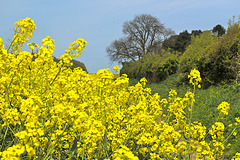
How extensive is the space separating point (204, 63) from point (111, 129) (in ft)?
30.9

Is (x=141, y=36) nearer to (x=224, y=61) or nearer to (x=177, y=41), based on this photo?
(x=177, y=41)

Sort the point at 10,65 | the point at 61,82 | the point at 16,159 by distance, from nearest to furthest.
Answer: the point at 16,159 < the point at 61,82 < the point at 10,65

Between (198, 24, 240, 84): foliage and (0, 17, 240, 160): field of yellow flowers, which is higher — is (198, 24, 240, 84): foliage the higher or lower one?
the higher one

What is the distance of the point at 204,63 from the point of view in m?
12.1

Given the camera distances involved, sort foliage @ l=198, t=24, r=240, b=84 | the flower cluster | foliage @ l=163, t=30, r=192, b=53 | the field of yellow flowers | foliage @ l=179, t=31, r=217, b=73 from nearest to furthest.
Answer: the field of yellow flowers
the flower cluster
foliage @ l=198, t=24, r=240, b=84
foliage @ l=179, t=31, r=217, b=73
foliage @ l=163, t=30, r=192, b=53

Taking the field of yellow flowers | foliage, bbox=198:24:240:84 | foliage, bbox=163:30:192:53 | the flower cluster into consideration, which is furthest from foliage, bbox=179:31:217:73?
foliage, bbox=163:30:192:53

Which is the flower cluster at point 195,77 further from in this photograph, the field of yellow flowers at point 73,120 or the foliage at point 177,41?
the foliage at point 177,41

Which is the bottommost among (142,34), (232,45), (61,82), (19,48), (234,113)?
(234,113)

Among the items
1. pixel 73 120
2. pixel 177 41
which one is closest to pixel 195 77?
pixel 73 120

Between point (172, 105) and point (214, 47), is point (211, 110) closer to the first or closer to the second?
point (172, 105)

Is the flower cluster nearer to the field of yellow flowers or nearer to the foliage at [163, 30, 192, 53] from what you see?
the field of yellow flowers

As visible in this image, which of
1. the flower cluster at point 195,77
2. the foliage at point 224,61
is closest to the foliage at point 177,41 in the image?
the foliage at point 224,61

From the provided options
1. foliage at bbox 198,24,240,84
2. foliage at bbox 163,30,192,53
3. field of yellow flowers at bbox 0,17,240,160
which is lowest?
field of yellow flowers at bbox 0,17,240,160

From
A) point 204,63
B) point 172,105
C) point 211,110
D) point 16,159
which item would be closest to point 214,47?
point 204,63
